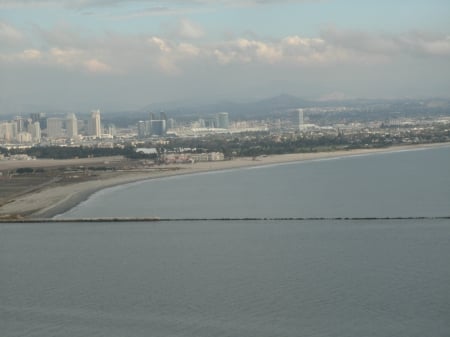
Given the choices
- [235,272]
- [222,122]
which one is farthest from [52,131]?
[235,272]

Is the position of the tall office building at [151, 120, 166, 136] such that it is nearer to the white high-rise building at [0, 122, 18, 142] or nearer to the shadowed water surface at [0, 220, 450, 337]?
the white high-rise building at [0, 122, 18, 142]

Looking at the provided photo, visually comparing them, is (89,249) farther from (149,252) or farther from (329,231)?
(329,231)

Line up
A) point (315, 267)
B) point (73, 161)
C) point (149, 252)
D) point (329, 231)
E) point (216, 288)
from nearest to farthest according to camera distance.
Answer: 1. point (216, 288)
2. point (315, 267)
3. point (149, 252)
4. point (329, 231)
5. point (73, 161)

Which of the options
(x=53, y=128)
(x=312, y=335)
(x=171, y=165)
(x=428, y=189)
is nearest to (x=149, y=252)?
(x=312, y=335)

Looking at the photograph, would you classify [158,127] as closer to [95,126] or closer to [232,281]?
[95,126]

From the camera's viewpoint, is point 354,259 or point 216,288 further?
point 354,259

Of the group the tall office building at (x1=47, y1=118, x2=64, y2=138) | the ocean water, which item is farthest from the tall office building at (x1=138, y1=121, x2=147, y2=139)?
the ocean water
